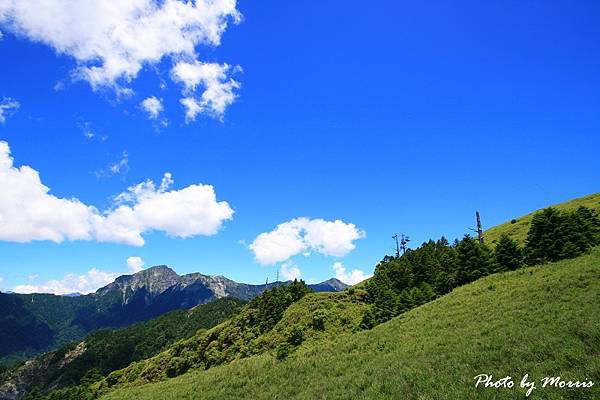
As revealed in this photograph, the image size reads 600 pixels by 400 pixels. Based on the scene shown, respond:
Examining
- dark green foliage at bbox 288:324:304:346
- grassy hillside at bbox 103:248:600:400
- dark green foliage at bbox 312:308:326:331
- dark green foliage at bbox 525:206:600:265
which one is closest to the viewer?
grassy hillside at bbox 103:248:600:400

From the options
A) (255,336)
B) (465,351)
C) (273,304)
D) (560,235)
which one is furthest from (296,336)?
(560,235)

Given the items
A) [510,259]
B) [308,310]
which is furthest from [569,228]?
[308,310]

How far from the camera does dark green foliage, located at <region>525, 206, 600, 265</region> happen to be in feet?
134

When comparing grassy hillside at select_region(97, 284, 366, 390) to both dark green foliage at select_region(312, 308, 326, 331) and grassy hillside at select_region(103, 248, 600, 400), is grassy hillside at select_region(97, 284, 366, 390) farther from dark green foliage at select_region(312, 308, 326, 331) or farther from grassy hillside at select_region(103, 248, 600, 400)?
grassy hillside at select_region(103, 248, 600, 400)

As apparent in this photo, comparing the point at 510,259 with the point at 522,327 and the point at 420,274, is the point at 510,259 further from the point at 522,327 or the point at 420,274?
the point at 522,327

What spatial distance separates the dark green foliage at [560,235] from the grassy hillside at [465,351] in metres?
2.55

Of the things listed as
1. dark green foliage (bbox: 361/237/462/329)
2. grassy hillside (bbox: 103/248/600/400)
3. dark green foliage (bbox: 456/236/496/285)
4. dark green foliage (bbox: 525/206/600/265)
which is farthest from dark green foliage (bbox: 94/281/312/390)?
dark green foliage (bbox: 525/206/600/265)

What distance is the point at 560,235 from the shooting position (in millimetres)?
42031

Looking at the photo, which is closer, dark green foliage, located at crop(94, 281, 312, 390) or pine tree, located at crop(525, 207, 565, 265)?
pine tree, located at crop(525, 207, 565, 265)

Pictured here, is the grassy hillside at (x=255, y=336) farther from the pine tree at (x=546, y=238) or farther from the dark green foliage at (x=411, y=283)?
the pine tree at (x=546, y=238)

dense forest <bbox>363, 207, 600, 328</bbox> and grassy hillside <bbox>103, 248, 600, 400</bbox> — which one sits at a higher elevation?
dense forest <bbox>363, 207, 600, 328</bbox>

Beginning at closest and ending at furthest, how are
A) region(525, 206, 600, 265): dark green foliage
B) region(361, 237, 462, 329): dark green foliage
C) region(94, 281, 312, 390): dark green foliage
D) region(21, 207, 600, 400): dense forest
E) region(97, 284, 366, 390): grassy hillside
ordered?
1. region(525, 206, 600, 265): dark green foliage
2. region(21, 207, 600, 400): dense forest
3. region(361, 237, 462, 329): dark green foliage
4. region(97, 284, 366, 390): grassy hillside
5. region(94, 281, 312, 390): dark green foliage

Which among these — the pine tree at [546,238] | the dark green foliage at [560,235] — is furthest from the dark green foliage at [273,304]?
the dark green foliage at [560,235]

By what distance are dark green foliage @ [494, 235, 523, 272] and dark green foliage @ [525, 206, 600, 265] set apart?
187 centimetres
